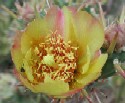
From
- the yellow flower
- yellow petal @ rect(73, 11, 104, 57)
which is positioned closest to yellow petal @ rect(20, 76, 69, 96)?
the yellow flower

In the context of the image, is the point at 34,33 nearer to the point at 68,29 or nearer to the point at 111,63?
the point at 68,29

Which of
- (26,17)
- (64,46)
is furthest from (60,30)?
(26,17)

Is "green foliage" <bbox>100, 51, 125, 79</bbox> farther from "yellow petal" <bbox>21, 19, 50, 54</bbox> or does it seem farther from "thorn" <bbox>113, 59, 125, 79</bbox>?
"yellow petal" <bbox>21, 19, 50, 54</bbox>

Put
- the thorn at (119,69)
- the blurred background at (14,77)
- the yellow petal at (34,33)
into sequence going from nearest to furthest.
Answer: the thorn at (119,69)
the yellow petal at (34,33)
the blurred background at (14,77)

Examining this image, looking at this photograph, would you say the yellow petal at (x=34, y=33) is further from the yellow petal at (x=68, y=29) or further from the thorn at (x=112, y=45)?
the thorn at (x=112, y=45)

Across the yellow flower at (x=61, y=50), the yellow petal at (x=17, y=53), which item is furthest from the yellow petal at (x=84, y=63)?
the yellow petal at (x=17, y=53)

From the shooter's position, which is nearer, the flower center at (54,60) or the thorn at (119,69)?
the thorn at (119,69)
